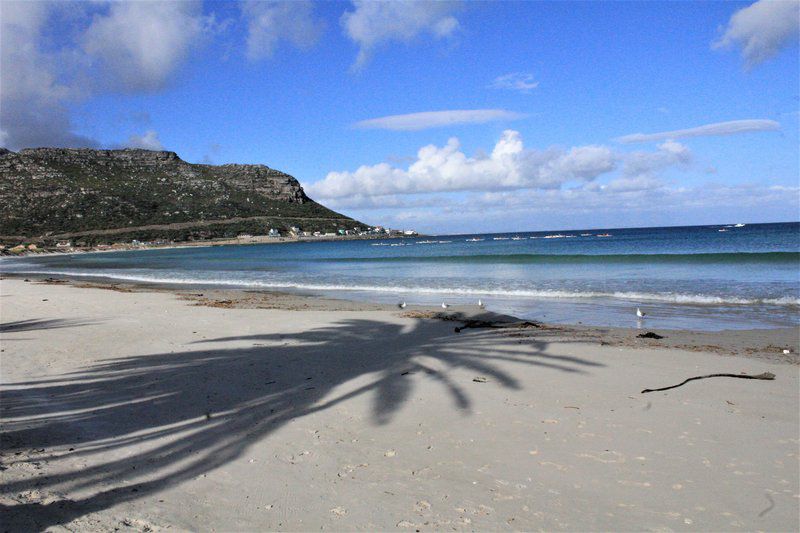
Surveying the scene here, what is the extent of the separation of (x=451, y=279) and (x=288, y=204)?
101 metres

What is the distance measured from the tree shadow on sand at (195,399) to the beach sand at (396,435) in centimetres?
3

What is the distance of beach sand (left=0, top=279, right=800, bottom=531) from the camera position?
3.45 metres

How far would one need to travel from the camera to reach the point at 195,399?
19.4 feet

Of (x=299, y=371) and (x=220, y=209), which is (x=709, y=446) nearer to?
(x=299, y=371)

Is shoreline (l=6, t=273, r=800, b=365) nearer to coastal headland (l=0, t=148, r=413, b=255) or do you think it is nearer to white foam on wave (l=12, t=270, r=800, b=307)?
white foam on wave (l=12, t=270, r=800, b=307)

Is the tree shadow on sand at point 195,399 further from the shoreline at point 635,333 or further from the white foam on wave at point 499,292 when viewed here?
the white foam on wave at point 499,292

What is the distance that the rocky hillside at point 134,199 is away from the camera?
80312 millimetres

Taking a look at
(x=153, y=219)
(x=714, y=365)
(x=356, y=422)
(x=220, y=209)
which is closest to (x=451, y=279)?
(x=714, y=365)

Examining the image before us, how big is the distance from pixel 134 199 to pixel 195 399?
9814 cm

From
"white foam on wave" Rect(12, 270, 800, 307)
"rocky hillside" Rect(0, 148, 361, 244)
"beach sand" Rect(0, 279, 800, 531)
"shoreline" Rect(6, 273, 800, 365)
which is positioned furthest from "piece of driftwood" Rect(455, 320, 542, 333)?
"rocky hillside" Rect(0, 148, 361, 244)

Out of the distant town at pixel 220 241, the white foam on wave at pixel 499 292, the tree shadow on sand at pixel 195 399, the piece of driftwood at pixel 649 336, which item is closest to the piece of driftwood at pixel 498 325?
the tree shadow on sand at pixel 195 399

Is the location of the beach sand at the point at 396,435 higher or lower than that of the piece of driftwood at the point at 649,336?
higher

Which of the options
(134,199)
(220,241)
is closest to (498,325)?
(220,241)

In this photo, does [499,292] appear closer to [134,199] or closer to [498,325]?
[498,325]
